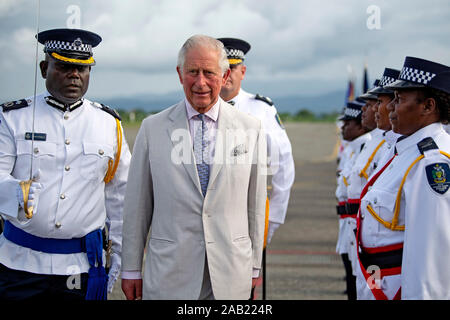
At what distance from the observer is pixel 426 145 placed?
2.97m

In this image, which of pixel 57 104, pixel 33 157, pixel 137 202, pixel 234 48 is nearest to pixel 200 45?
pixel 137 202

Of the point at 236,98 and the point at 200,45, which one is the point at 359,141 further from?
the point at 200,45

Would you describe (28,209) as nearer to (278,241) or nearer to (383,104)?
(383,104)

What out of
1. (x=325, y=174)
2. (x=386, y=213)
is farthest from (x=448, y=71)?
(x=325, y=174)

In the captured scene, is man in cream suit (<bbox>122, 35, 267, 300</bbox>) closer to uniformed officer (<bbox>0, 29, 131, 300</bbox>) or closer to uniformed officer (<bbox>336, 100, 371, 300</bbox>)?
uniformed officer (<bbox>0, 29, 131, 300</bbox>)

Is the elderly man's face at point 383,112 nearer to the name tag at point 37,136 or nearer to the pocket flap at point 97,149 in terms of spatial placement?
the pocket flap at point 97,149

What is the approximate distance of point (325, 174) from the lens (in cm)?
1944

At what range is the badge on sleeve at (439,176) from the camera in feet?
9.10

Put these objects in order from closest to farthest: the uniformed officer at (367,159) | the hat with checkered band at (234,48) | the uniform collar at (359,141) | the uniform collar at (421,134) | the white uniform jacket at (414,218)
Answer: the white uniform jacket at (414,218) → the uniform collar at (421,134) → the hat with checkered band at (234,48) → the uniformed officer at (367,159) → the uniform collar at (359,141)

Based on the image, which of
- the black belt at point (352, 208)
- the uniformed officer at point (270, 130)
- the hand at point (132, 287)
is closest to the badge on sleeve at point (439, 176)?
the hand at point (132, 287)

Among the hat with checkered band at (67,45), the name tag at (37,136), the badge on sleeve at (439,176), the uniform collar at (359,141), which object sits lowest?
the badge on sleeve at (439,176)

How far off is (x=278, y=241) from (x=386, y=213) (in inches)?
233

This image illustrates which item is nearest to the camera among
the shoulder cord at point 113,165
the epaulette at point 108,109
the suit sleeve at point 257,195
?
the suit sleeve at point 257,195

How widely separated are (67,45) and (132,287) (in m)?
1.47
